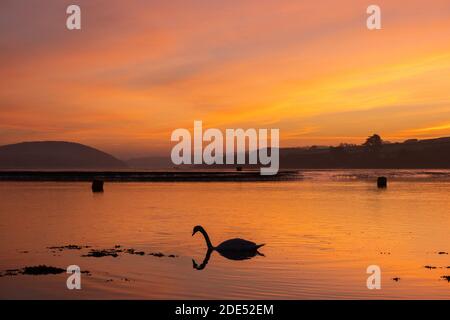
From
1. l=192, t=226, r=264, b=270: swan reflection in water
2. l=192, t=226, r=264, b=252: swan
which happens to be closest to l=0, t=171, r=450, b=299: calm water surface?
l=192, t=226, r=264, b=270: swan reflection in water

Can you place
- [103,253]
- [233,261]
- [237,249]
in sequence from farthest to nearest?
1. [237,249]
2. [103,253]
3. [233,261]

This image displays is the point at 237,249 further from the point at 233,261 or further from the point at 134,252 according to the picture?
the point at 134,252

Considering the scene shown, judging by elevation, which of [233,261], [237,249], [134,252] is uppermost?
[237,249]

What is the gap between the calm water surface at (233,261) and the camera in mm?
16250

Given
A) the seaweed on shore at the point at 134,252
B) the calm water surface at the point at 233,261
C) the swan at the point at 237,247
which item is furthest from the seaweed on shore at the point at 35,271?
the swan at the point at 237,247

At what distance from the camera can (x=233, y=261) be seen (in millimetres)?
20953

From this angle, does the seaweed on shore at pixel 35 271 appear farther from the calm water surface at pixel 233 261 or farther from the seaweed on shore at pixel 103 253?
the seaweed on shore at pixel 103 253

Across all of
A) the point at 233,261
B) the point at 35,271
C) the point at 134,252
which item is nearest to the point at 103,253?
the point at 134,252

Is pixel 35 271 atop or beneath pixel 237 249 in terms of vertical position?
beneath

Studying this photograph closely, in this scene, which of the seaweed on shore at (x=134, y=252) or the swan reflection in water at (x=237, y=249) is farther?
the seaweed on shore at (x=134, y=252)

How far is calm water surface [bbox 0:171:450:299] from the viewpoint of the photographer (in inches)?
640

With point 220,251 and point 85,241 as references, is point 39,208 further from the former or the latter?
point 220,251

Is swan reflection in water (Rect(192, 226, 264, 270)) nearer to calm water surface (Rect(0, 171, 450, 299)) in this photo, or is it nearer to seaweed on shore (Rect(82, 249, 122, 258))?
calm water surface (Rect(0, 171, 450, 299))

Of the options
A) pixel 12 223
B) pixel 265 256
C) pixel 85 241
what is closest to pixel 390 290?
pixel 265 256
